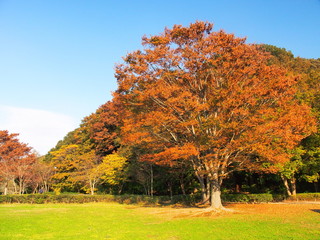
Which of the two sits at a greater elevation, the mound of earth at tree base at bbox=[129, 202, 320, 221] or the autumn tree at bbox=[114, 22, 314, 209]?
the autumn tree at bbox=[114, 22, 314, 209]

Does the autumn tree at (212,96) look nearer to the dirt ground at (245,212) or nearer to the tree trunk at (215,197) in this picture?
the tree trunk at (215,197)

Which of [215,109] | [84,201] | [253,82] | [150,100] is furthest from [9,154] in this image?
[253,82]

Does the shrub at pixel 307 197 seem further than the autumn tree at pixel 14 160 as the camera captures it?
No

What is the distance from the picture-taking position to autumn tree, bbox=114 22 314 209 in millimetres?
15680

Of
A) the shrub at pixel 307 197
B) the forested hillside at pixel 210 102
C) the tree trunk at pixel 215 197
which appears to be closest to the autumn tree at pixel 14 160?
the forested hillside at pixel 210 102

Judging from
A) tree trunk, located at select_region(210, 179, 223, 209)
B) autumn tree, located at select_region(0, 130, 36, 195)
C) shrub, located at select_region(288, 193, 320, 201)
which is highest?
autumn tree, located at select_region(0, 130, 36, 195)

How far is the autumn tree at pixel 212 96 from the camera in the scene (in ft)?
51.4

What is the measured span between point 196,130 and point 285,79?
644 centimetres

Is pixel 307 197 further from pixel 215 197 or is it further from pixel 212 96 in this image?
pixel 212 96

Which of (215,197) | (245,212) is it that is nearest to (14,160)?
(215,197)

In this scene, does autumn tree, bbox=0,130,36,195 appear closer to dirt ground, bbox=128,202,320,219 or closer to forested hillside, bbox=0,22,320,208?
forested hillside, bbox=0,22,320,208

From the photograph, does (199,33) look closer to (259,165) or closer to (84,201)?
(259,165)

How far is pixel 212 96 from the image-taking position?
16.7 m

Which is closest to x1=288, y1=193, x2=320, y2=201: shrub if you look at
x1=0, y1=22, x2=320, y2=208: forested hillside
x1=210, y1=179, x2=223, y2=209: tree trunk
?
x1=0, y1=22, x2=320, y2=208: forested hillside
